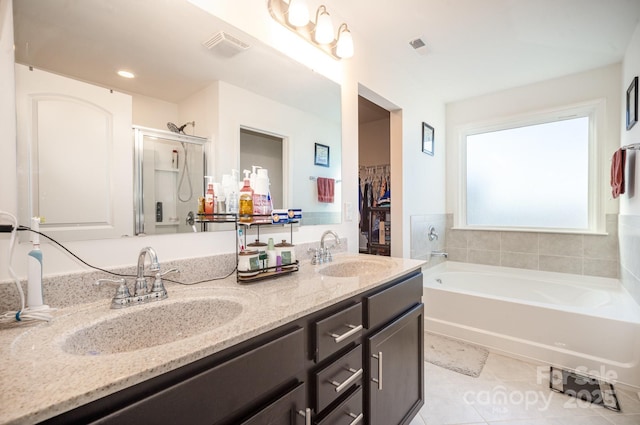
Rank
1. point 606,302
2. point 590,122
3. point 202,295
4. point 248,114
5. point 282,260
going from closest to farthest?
1. point 202,295
2. point 282,260
3. point 248,114
4. point 606,302
5. point 590,122

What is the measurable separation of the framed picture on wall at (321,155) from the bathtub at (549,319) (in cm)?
160

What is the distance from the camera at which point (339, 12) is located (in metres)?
1.83

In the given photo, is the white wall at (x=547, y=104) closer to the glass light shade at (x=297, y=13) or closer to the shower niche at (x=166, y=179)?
the glass light shade at (x=297, y=13)

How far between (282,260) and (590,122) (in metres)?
3.27

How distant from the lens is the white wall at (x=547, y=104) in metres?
2.54

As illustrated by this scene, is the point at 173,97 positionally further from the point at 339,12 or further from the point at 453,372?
the point at 453,372

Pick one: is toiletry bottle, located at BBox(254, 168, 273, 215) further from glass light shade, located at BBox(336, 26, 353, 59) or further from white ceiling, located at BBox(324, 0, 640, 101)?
white ceiling, located at BBox(324, 0, 640, 101)

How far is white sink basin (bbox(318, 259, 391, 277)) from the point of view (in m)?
1.52

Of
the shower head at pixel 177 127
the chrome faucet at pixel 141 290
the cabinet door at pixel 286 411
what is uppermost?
the shower head at pixel 177 127

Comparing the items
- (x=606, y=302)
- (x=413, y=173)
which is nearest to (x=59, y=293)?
(x=413, y=173)

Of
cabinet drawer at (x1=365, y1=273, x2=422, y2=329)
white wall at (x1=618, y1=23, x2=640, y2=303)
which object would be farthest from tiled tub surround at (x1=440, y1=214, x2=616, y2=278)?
cabinet drawer at (x1=365, y1=273, x2=422, y2=329)

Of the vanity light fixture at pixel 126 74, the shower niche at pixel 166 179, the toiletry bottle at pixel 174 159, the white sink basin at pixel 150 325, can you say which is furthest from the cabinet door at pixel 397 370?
the vanity light fixture at pixel 126 74

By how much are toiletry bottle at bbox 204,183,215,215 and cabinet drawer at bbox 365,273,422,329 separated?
0.75 meters

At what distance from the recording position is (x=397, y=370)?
1278mm
